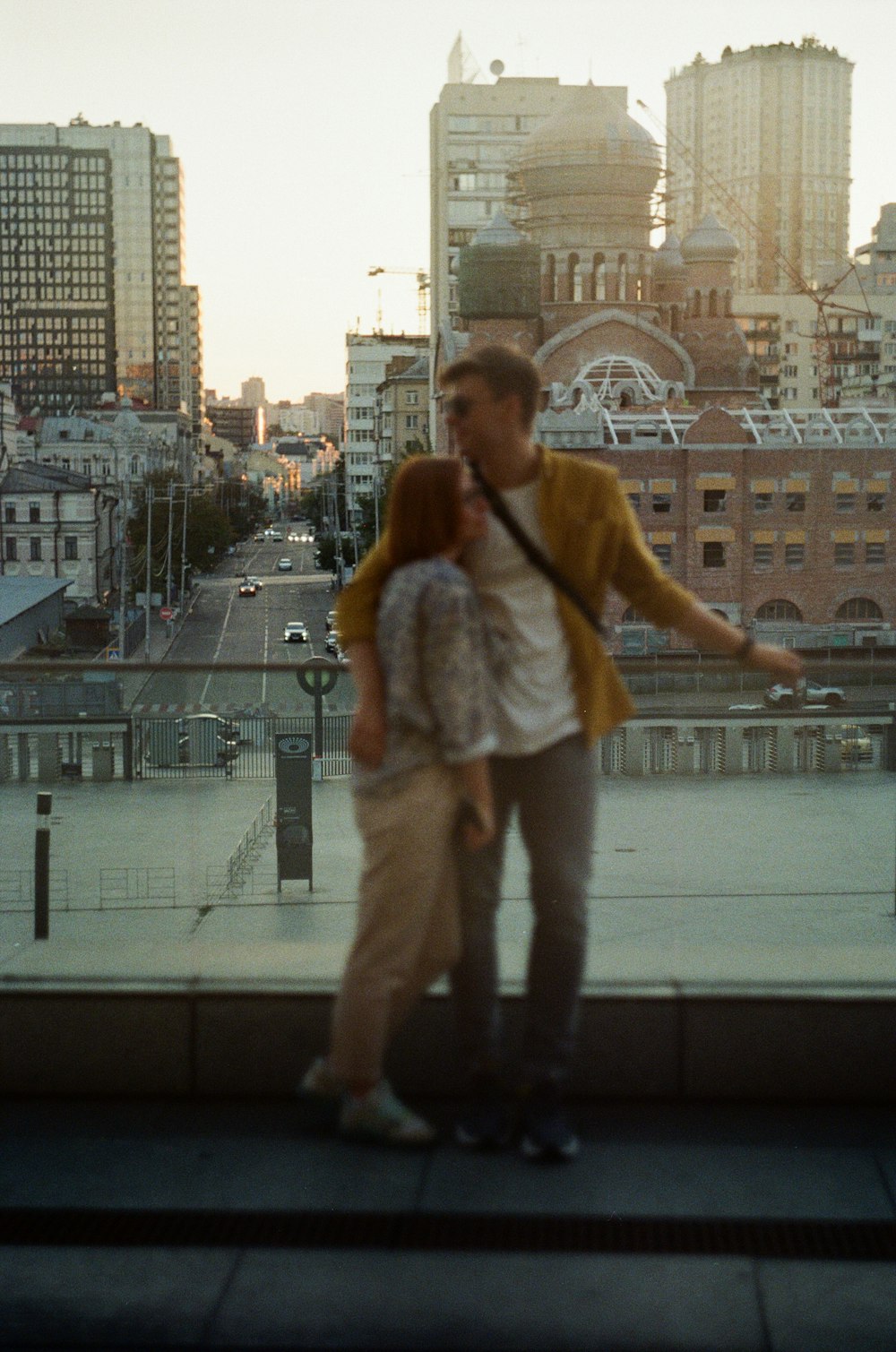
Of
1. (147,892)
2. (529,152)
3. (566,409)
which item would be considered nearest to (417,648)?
(147,892)

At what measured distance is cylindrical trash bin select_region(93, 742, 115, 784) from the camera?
16.7 ft

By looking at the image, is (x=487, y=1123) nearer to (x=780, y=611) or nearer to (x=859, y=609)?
(x=780, y=611)

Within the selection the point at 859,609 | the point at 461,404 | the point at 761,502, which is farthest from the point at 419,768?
→ the point at 859,609

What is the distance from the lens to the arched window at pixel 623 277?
7862cm

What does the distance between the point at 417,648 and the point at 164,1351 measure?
135 centimetres

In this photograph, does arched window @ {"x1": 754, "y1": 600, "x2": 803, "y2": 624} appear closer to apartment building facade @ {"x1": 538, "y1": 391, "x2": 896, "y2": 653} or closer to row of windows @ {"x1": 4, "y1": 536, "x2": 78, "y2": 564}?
apartment building facade @ {"x1": 538, "y1": 391, "x2": 896, "y2": 653}

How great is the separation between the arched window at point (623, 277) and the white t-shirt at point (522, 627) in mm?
77675

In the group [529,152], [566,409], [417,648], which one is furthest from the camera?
[529,152]

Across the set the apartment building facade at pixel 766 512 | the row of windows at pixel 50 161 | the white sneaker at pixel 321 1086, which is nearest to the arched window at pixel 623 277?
the apartment building facade at pixel 766 512

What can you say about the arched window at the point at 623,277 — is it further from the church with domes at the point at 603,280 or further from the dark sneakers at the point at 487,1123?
the dark sneakers at the point at 487,1123

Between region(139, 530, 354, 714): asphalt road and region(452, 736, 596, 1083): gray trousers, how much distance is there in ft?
2.61

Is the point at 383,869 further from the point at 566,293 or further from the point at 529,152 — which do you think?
the point at 529,152

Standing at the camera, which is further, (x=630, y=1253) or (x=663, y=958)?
(x=663, y=958)

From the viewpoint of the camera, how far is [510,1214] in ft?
11.1
